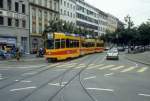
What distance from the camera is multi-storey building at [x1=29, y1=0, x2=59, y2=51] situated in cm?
7231

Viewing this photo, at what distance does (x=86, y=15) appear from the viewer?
5128 inches

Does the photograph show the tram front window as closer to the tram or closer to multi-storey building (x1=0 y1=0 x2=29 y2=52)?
the tram

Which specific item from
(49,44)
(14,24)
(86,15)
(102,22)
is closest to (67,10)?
(86,15)

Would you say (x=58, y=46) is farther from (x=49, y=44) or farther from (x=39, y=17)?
(x=39, y=17)

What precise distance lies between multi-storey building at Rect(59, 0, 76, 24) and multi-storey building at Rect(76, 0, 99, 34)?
525 centimetres

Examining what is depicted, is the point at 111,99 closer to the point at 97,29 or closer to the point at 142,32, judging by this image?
the point at 142,32

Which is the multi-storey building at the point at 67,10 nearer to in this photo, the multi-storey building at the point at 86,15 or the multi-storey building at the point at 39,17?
the multi-storey building at the point at 86,15

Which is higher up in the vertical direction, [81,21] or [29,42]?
[81,21]

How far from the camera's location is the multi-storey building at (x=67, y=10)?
95.1m

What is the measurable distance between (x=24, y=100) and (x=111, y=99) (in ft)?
10.7

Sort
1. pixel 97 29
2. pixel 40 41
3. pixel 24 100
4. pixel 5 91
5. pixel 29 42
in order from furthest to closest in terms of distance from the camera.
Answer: pixel 97 29 < pixel 40 41 < pixel 29 42 < pixel 5 91 < pixel 24 100

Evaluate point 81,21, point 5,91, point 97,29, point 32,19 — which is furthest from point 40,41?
point 97,29

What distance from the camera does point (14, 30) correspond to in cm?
6259

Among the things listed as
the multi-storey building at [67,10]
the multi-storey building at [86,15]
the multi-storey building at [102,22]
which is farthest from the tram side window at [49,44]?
the multi-storey building at [102,22]
